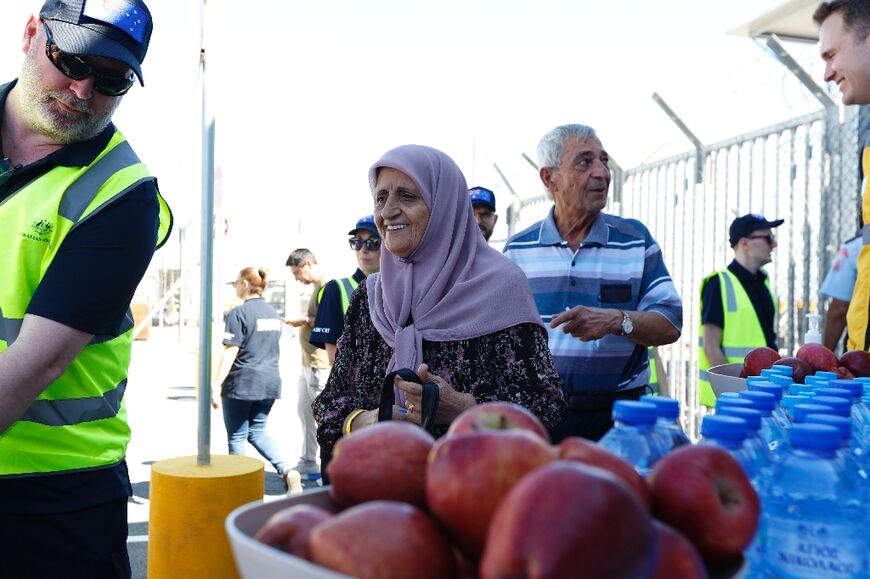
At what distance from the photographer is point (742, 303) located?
5.07 meters

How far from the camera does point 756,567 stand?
45.1 inches

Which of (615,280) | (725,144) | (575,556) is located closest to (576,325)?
(615,280)

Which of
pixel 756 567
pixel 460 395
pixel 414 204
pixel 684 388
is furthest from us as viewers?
pixel 684 388

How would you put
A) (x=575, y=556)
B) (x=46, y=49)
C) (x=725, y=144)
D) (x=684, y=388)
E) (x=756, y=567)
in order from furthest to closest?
1. (x=684, y=388)
2. (x=725, y=144)
3. (x=46, y=49)
4. (x=756, y=567)
5. (x=575, y=556)

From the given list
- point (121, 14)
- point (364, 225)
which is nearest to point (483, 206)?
point (364, 225)

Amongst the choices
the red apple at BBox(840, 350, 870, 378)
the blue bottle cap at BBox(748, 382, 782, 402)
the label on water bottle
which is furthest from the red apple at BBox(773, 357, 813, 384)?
the label on water bottle

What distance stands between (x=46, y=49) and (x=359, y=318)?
1291 millimetres

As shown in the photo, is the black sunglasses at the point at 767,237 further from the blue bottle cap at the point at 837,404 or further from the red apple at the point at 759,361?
the blue bottle cap at the point at 837,404

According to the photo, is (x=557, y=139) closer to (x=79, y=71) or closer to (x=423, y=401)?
(x=423, y=401)

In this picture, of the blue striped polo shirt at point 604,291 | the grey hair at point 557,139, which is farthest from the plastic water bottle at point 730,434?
the grey hair at point 557,139

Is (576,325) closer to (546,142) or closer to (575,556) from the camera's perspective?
(546,142)

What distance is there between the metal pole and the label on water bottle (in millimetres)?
2672

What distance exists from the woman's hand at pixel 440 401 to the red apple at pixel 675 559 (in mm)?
1349

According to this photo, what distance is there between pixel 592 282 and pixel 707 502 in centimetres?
262
